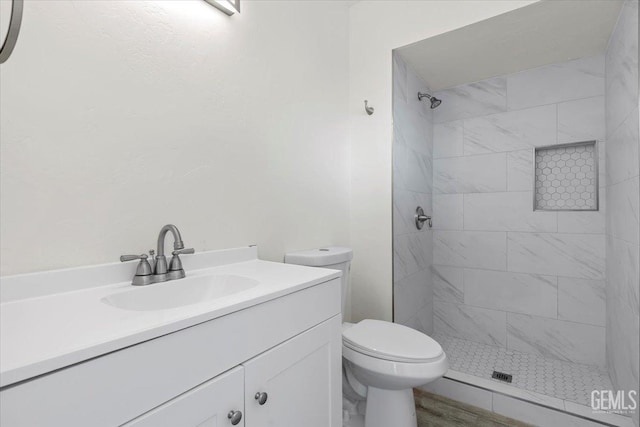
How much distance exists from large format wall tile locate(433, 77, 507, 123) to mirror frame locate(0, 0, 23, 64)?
255 cm

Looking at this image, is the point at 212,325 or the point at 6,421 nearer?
the point at 6,421

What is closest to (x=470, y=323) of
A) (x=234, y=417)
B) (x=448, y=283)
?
(x=448, y=283)

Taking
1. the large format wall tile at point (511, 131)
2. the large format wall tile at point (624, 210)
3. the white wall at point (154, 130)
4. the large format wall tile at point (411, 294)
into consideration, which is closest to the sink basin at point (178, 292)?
the white wall at point (154, 130)

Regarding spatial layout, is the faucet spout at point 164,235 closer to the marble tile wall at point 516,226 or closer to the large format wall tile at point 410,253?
the large format wall tile at point 410,253

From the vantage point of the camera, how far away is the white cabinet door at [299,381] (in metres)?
0.73

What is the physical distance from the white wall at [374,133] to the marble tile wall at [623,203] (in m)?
0.91

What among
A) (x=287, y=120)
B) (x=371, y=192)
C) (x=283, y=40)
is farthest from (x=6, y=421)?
(x=371, y=192)

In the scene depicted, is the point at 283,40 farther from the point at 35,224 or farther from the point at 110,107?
the point at 35,224

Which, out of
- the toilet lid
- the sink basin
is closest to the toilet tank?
Result: the toilet lid

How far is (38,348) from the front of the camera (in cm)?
46

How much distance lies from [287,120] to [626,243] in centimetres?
171

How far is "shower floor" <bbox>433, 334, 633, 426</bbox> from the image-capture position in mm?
1506

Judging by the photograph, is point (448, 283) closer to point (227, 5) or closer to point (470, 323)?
point (470, 323)

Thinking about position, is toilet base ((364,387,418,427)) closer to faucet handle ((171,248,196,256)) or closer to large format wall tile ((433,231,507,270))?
faucet handle ((171,248,196,256))
